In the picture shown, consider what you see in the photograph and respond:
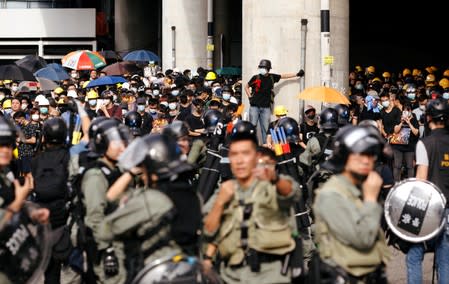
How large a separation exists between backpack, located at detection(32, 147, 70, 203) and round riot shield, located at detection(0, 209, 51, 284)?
2393 mm

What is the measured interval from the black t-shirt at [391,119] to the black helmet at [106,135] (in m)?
11.2

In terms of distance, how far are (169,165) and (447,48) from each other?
4441 centimetres

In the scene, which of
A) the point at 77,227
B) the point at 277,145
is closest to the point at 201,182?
the point at 277,145

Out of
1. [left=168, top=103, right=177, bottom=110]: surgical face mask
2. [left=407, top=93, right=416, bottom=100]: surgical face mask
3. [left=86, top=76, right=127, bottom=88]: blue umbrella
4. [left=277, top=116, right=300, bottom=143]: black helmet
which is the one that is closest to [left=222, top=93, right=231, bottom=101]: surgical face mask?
[left=168, top=103, right=177, bottom=110]: surgical face mask

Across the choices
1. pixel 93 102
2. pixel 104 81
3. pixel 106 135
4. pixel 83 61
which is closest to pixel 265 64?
pixel 93 102

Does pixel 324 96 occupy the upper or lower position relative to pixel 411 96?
upper

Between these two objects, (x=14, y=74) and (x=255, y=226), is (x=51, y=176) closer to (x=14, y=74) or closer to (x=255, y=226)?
(x=255, y=226)

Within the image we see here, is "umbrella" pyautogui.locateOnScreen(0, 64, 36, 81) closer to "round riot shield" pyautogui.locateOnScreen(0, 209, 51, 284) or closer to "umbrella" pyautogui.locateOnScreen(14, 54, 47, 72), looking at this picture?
"umbrella" pyautogui.locateOnScreen(14, 54, 47, 72)

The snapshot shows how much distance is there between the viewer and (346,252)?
7.75m

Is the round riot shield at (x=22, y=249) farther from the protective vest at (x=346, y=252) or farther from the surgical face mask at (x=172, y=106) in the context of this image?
the surgical face mask at (x=172, y=106)

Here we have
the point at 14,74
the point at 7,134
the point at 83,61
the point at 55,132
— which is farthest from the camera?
the point at 83,61

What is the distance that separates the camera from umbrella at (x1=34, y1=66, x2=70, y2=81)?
3216cm

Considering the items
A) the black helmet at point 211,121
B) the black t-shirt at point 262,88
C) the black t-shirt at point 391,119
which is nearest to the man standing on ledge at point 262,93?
the black t-shirt at point 262,88

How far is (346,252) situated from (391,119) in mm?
12873
